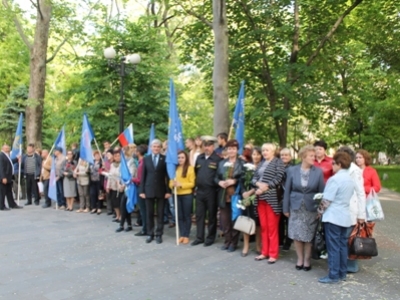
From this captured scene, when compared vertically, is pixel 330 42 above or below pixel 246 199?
above

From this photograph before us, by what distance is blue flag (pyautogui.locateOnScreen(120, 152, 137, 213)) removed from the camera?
9125mm

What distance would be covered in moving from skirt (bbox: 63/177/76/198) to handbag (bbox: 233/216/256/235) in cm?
626

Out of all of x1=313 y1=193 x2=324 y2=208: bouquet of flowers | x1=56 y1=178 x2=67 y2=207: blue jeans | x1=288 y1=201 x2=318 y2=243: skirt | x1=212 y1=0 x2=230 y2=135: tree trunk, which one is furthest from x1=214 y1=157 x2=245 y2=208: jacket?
x1=56 y1=178 x2=67 y2=207: blue jeans

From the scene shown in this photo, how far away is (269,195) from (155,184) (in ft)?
7.76

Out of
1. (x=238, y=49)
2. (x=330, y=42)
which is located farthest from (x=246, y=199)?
(x=330, y=42)

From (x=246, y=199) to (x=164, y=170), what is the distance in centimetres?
197

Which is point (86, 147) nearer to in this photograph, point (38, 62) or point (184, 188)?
point (184, 188)

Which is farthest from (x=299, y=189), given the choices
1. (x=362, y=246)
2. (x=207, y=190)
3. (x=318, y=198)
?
(x=207, y=190)

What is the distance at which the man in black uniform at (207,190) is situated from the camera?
7.93 m

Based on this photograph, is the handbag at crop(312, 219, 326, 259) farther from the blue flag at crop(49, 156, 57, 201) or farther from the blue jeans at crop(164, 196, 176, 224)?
the blue flag at crop(49, 156, 57, 201)

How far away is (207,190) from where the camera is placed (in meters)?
7.96

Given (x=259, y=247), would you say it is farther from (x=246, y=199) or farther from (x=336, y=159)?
(x=336, y=159)

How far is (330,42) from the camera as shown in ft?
50.3

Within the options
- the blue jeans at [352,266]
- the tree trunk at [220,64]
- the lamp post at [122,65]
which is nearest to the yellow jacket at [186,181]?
the blue jeans at [352,266]
